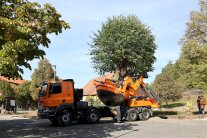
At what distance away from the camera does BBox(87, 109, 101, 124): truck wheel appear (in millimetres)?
25419

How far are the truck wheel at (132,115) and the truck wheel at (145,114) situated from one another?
0.42 metres

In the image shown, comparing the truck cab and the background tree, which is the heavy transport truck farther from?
the background tree

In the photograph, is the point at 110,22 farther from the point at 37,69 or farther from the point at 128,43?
the point at 37,69

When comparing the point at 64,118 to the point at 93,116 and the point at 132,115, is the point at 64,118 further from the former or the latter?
the point at 132,115

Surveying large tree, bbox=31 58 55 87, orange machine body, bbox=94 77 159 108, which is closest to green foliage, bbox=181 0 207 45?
orange machine body, bbox=94 77 159 108

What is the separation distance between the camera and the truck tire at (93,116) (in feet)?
83.4

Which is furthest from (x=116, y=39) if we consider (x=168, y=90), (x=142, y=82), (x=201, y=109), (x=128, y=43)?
(x=168, y=90)

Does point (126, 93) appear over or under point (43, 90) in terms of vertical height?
under

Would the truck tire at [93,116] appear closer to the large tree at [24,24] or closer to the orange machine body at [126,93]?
the orange machine body at [126,93]

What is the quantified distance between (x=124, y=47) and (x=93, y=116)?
10327mm

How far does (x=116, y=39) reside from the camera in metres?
34.4

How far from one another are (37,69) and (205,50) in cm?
4820

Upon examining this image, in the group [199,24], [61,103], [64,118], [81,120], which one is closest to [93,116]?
[81,120]

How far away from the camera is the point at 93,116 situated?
2562 cm
